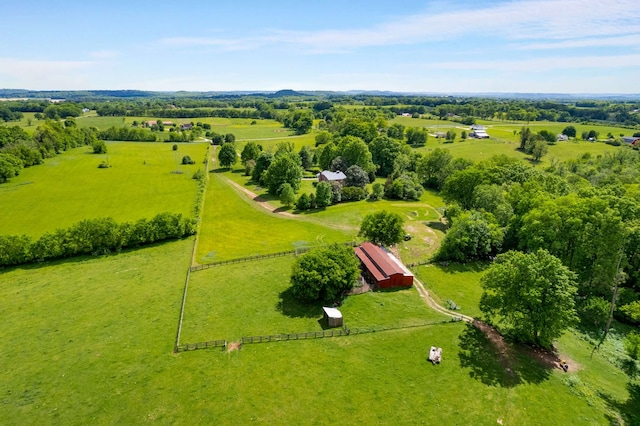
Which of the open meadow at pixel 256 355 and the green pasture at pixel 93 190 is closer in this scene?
the open meadow at pixel 256 355

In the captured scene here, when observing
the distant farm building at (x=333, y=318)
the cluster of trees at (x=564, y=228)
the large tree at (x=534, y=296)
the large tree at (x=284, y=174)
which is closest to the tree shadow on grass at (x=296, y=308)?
the distant farm building at (x=333, y=318)

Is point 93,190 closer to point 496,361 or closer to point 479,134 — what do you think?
point 496,361

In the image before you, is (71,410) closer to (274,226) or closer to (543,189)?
(274,226)

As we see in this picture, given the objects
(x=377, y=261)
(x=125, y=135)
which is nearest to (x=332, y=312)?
(x=377, y=261)

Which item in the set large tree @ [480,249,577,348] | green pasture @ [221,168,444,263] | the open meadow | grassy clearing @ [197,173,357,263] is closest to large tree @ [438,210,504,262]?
the open meadow

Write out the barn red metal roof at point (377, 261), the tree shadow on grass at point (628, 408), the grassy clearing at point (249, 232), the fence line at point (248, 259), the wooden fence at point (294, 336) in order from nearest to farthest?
the tree shadow on grass at point (628, 408) < the wooden fence at point (294, 336) < the barn red metal roof at point (377, 261) < the fence line at point (248, 259) < the grassy clearing at point (249, 232)

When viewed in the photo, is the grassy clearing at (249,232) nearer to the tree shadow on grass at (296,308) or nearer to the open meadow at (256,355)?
the open meadow at (256,355)

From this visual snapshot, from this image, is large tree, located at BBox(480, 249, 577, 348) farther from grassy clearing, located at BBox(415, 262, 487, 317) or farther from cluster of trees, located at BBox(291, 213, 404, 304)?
cluster of trees, located at BBox(291, 213, 404, 304)
